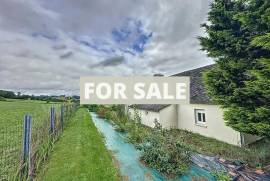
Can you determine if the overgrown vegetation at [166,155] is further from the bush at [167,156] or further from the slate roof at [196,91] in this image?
the slate roof at [196,91]

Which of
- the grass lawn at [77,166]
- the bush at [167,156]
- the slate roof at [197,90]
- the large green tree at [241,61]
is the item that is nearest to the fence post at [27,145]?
the grass lawn at [77,166]

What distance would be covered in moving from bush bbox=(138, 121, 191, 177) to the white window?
6.62 m

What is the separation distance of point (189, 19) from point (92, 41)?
937 cm

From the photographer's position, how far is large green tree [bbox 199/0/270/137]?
23.3ft

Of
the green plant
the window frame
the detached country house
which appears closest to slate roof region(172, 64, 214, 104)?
the detached country house

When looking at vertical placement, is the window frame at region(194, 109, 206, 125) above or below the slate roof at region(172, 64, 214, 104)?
below

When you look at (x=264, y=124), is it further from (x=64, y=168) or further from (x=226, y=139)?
(x=64, y=168)

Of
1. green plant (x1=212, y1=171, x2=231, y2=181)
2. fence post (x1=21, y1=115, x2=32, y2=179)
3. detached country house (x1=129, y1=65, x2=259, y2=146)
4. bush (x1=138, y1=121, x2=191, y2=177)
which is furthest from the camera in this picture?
detached country house (x1=129, y1=65, x2=259, y2=146)

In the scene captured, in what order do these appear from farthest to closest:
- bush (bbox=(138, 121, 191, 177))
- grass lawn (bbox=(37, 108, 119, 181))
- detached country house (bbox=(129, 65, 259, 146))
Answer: detached country house (bbox=(129, 65, 259, 146)), bush (bbox=(138, 121, 191, 177)), grass lawn (bbox=(37, 108, 119, 181))

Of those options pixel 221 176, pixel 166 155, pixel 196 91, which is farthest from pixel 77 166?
pixel 196 91

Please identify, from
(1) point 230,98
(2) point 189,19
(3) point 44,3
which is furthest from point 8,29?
(1) point 230,98

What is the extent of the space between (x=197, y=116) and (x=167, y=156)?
26.8 ft

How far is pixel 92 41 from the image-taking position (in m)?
18.5

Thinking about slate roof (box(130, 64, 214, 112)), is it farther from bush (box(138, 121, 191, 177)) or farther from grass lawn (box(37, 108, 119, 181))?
grass lawn (box(37, 108, 119, 181))
